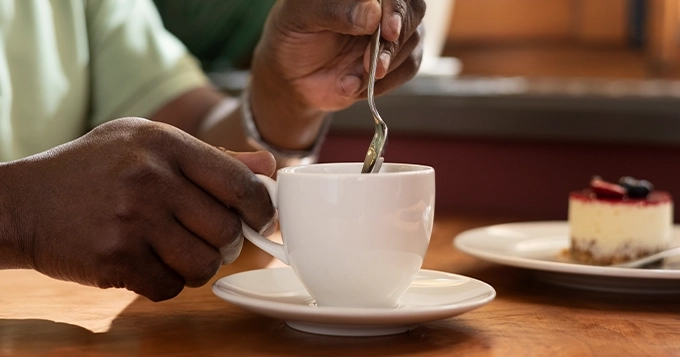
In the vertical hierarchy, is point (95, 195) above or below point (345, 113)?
above

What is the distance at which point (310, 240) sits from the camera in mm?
637

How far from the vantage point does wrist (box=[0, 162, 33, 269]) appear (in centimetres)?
65

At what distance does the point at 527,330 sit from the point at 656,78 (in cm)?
164

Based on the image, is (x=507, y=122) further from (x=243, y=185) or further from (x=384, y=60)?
(x=243, y=185)

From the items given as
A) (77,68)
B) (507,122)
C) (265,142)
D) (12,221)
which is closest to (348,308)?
(12,221)

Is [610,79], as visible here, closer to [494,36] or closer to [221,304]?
[494,36]

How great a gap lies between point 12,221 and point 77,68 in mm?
773

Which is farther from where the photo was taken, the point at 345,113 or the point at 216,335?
the point at 345,113

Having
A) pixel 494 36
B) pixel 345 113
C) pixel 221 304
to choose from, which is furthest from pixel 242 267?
pixel 494 36

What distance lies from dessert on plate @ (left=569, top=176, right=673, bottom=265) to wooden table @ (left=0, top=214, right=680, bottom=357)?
0.61 ft

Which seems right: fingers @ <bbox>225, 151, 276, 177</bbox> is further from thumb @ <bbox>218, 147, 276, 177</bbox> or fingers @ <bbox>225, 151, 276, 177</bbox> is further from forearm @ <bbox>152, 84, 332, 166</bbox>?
forearm @ <bbox>152, 84, 332, 166</bbox>

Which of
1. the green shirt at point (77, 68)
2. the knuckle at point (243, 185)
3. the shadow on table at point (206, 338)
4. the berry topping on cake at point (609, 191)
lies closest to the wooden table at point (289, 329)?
the shadow on table at point (206, 338)

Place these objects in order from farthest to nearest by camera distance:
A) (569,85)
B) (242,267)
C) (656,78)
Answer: (656,78) → (569,85) → (242,267)

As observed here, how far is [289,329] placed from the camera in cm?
65
